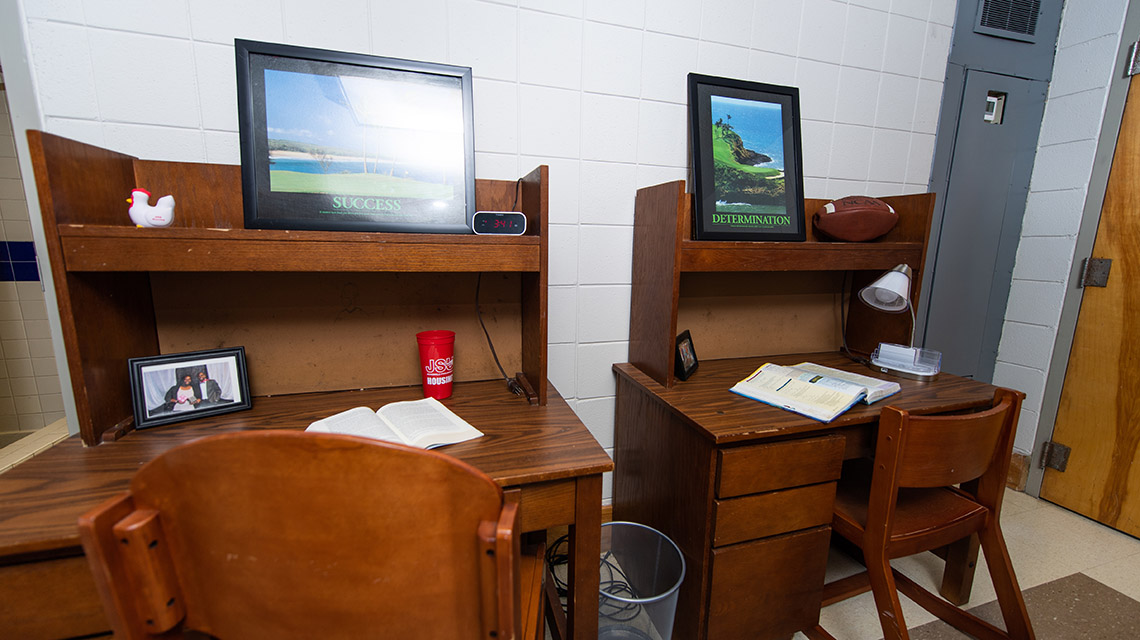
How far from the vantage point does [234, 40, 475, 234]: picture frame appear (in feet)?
3.66

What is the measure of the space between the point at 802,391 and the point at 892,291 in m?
0.52

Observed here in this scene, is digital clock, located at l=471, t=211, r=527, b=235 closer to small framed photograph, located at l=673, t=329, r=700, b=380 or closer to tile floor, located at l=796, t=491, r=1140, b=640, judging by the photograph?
small framed photograph, located at l=673, t=329, r=700, b=380

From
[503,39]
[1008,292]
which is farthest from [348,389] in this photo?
[1008,292]

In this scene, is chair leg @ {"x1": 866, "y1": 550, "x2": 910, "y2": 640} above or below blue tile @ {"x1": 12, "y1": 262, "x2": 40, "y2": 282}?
below

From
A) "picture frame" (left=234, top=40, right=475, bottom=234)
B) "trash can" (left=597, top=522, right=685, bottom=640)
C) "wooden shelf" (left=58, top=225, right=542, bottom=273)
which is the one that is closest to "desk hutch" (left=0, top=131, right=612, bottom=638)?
"wooden shelf" (left=58, top=225, right=542, bottom=273)

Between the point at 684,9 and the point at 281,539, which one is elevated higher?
the point at 684,9

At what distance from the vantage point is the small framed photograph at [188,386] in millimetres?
1088

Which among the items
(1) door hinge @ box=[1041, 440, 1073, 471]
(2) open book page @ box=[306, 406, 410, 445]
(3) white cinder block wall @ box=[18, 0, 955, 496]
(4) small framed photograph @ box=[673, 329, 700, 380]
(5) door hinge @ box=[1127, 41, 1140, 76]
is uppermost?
(5) door hinge @ box=[1127, 41, 1140, 76]

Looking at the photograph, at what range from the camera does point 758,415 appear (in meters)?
1.25

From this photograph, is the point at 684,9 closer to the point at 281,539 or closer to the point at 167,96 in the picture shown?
the point at 167,96

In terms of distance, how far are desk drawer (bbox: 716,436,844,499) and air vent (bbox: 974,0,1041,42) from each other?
212 centimetres

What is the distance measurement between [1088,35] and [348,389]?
11.5ft

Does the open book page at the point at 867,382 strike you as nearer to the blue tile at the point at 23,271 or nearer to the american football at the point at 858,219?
the american football at the point at 858,219

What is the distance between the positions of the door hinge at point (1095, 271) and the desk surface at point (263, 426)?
8.31ft
